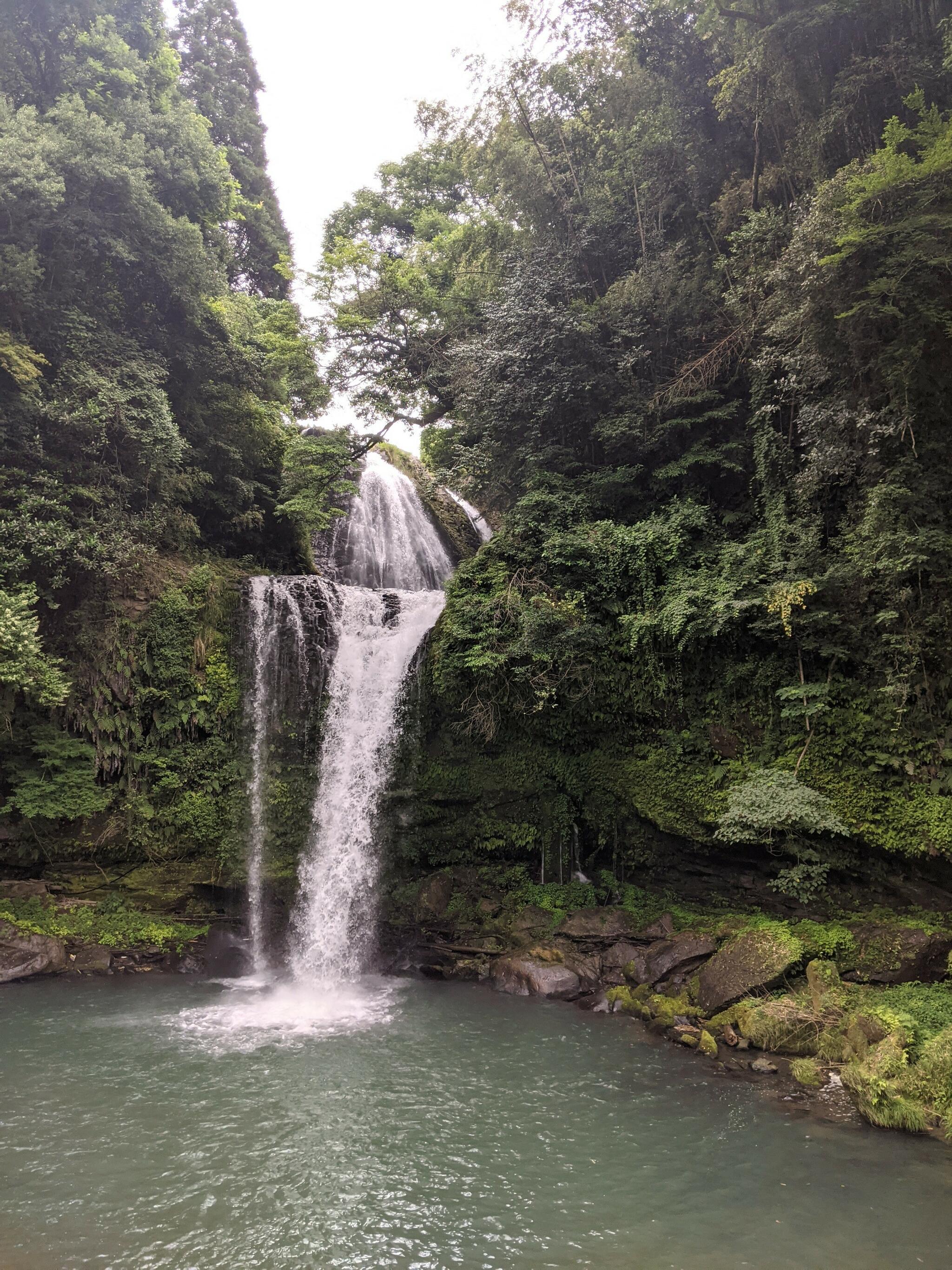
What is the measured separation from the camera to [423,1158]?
20.7 feet

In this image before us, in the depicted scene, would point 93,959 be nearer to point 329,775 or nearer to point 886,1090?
point 329,775

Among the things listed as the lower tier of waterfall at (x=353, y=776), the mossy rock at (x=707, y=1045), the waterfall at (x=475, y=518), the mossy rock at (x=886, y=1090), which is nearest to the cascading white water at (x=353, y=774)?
the lower tier of waterfall at (x=353, y=776)

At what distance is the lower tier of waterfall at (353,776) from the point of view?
38.7 ft

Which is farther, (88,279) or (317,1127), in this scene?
(88,279)

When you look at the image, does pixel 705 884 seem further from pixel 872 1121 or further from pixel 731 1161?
pixel 731 1161

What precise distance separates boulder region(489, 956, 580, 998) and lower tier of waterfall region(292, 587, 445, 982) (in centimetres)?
246

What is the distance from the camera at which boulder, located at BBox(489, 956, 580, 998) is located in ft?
33.4

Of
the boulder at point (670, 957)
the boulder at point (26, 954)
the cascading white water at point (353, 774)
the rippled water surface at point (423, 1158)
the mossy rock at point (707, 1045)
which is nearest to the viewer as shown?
the rippled water surface at point (423, 1158)

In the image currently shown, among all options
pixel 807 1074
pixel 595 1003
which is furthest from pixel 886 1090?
pixel 595 1003

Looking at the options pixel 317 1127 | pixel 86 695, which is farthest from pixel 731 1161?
pixel 86 695

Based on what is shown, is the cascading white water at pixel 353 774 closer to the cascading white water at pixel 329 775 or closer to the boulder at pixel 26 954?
the cascading white water at pixel 329 775

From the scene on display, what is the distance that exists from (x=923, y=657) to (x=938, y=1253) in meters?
6.06

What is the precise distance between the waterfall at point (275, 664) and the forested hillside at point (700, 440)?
2543 mm

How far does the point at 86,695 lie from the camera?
1270 centimetres
